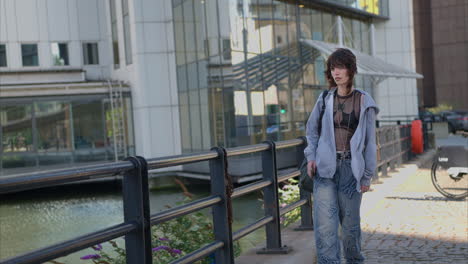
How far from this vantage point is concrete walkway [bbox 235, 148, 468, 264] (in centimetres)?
589

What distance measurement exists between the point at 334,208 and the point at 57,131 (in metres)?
26.0

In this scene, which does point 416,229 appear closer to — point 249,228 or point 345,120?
point 249,228

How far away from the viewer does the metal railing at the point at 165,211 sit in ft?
9.29

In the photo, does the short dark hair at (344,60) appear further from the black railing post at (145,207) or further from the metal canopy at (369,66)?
the metal canopy at (369,66)

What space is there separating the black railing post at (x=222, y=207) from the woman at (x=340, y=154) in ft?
2.06

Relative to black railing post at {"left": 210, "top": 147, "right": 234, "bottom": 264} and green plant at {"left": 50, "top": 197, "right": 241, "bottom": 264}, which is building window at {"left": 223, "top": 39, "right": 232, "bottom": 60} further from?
black railing post at {"left": 210, "top": 147, "right": 234, "bottom": 264}

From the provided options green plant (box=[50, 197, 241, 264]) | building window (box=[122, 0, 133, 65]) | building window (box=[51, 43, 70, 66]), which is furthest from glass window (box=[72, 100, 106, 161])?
green plant (box=[50, 197, 241, 264])

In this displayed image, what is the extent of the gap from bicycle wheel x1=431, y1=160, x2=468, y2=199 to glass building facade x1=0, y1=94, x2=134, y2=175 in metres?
20.6

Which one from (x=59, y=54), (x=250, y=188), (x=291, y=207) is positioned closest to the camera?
(x=250, y=188)

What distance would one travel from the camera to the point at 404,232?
285 inches

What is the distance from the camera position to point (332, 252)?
462cm

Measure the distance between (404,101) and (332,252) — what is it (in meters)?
37.2

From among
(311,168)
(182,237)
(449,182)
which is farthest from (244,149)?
(449,182)

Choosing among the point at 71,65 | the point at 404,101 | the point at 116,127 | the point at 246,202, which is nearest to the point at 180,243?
the point at 246,202
